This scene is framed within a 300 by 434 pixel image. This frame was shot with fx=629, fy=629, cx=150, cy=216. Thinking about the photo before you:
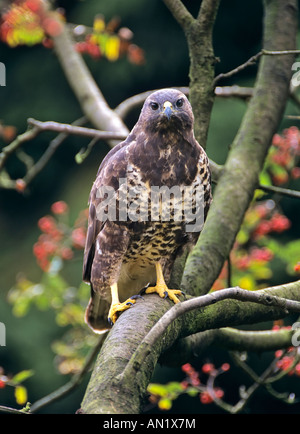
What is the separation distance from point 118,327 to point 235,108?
3.67 meters

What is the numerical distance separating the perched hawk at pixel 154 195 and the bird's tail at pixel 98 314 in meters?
0.26

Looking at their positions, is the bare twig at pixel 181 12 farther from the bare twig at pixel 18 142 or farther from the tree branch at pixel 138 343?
the tree branch at pixel 138 343

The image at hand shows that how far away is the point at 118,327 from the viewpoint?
2.04 metres

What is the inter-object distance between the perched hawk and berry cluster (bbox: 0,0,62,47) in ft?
3.39

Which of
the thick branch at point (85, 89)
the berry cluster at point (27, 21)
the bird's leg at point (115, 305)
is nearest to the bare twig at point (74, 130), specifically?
the thick branch at point (85, 89)

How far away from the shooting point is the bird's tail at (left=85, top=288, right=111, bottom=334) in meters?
3.17

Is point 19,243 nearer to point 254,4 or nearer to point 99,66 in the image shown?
point 99,66

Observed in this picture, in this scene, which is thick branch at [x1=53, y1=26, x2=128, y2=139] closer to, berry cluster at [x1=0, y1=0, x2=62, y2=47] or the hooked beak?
berry cluster at [x1=0, y1=0, x2=62, y2=47]

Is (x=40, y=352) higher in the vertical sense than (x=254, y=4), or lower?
lower

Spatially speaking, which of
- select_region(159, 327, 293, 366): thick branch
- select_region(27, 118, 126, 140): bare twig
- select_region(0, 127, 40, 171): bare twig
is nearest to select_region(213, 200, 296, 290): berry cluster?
select_region(159, 327, 293, 366): thick branch

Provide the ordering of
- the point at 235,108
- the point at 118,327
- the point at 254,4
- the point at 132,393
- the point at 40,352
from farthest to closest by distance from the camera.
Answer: the point at 254,4 < the point at 40,352 < the point at 235,108 < the point at 118,327 < the point at 132,393

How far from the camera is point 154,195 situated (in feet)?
8.61

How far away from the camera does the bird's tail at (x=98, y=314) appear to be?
10.4ft
